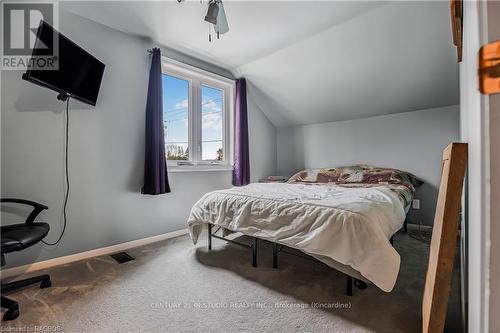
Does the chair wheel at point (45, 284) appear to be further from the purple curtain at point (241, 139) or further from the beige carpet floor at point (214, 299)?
the purple curtain at point (241, 139)

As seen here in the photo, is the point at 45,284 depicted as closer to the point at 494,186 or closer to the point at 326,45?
the point at 494,186

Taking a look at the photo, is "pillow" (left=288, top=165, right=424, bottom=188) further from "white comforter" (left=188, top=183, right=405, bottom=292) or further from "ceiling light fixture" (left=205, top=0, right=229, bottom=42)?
"ceiling light fixture" (left=205, top=0, right=229, bottom=42)

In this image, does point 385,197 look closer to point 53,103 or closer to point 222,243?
point 222,243

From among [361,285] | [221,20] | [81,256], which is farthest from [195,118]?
[361,285]

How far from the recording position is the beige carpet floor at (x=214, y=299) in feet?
4.55

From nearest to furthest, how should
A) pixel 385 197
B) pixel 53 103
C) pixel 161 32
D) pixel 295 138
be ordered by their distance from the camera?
pixel 385 197 → pixel 53 103 → pixel 161 32 → pixel 295 138

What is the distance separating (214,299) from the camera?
1.64m

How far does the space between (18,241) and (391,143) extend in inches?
167

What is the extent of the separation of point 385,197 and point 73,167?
2.98 metres

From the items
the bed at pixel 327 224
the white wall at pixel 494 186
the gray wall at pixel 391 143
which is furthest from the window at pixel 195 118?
the white wall at pixel 494 186

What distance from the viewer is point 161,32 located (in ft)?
8.93

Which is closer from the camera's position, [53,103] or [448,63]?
[53,103]

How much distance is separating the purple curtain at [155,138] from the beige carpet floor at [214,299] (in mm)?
878

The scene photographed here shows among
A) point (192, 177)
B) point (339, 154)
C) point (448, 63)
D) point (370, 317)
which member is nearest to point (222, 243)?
point (192, 177)
